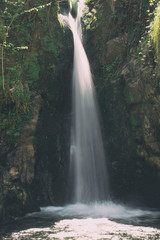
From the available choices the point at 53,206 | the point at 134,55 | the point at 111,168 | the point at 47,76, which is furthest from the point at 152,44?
the point at 53,206

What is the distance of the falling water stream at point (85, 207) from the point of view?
14.2 ft

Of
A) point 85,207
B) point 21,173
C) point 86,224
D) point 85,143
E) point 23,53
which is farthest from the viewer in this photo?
point 85,143

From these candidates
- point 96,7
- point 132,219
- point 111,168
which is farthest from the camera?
point 96,7

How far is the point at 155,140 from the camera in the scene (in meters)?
6.76

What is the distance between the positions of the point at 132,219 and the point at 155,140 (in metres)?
2.51

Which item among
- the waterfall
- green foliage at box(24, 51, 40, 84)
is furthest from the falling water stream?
green foliage at box(24, 51, 40, 84)

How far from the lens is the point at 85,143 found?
817 centimetres

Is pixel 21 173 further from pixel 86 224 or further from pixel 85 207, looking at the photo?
pixel 86 224

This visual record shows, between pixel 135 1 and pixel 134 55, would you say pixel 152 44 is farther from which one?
pixel 135 1

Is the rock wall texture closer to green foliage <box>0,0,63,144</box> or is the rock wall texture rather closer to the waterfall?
the waterfall

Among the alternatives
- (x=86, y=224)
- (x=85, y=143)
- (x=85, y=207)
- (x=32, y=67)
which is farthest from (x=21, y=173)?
(x=32, y=67)

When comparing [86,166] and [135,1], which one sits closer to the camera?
[86,166]

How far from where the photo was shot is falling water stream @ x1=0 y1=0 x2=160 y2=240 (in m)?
4.34

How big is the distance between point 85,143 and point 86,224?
3542 mm
